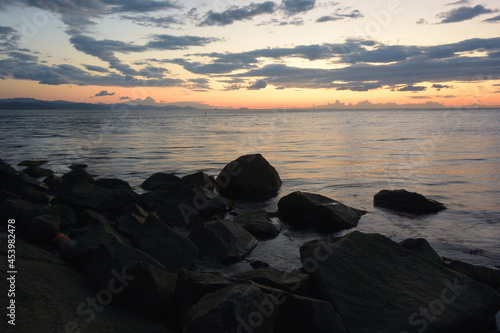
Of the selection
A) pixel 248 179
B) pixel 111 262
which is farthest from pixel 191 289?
pixel 248 179

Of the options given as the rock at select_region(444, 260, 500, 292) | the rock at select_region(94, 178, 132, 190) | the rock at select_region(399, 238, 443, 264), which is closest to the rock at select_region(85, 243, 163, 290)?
the rock at select_region(399, 238, 443, 264)

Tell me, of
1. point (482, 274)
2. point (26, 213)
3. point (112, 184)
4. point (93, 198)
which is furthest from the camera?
point (112, 184)

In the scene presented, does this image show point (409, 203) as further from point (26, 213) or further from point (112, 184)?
point (26, 213)

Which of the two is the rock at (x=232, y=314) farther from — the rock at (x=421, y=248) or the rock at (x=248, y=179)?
the rock at (x=248, y=179)

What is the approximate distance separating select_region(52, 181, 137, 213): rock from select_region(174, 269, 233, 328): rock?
701cm

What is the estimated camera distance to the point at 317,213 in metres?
11.2

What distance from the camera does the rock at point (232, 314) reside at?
4.29 meters

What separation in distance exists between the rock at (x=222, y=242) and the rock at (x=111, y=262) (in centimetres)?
205

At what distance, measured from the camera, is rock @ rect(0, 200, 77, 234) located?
874 centimetres

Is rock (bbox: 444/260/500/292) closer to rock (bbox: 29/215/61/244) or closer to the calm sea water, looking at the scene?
the calm sea water

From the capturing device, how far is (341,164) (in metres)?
23.7

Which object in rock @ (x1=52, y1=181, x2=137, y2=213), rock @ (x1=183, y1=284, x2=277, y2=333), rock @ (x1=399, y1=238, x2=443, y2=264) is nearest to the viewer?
rock @ (x1=183, y1=284, x2=277, y2=333)

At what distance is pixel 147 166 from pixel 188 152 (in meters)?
7.48

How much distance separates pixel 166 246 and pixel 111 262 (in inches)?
63.2
